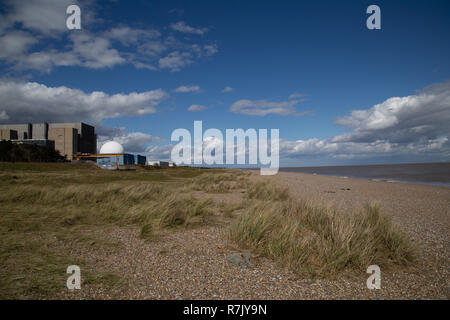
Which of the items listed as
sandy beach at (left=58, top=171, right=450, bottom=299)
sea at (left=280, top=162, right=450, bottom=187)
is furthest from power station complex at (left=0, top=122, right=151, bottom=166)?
sandy beach at (left=58, top=171, right=450, bottom=299)

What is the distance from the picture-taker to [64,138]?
70.2 m

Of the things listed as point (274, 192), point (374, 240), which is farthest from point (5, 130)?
point (374, 240)

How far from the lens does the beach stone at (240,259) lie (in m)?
3.58

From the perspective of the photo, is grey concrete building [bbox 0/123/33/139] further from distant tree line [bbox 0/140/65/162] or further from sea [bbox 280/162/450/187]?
sea [bbox 280/162/450/187]

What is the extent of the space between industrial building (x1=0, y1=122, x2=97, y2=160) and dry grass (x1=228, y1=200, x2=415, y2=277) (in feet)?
256

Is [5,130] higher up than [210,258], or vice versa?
[5,130]

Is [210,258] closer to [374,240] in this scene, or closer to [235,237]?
[235,237]

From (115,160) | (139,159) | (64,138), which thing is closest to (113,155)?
(115,160)

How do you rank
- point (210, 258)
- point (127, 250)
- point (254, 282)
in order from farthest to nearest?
point (127, 250)
point (210, 258)
point (254, 282)

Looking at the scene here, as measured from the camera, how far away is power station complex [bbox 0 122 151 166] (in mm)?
66012
